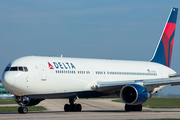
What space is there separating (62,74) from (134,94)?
5809mm

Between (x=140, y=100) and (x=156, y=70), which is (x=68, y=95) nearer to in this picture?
(x=140, y=100)

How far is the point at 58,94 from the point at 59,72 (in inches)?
63.0

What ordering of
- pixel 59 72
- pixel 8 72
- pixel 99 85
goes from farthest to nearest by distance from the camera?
1. pixel 99 85
2. pixel 59 72
3. pixel 8 72

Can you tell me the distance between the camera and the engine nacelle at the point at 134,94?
24.8 m

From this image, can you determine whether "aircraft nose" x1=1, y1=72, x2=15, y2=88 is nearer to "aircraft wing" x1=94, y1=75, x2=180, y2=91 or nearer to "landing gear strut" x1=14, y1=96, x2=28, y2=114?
"landing gear strut" x1=14, y1=96, x2=28, y2=114

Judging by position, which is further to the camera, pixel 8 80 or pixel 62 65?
pixel 62 65

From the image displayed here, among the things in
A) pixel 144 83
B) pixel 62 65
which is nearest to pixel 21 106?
pixel 62 65

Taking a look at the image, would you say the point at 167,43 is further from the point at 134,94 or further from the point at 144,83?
the point at 134,94

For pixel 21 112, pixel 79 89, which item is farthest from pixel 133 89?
pixel 21 112

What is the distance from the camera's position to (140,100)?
2486cm

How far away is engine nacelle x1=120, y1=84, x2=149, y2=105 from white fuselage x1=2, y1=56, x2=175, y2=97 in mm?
2552

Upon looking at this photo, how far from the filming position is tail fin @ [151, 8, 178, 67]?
1371 inches

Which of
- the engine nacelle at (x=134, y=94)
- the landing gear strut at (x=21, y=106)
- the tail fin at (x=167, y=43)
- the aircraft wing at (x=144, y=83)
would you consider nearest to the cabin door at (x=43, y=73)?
the landing gear strut at (x=21, y=106)

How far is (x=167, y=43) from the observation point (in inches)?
1389
